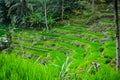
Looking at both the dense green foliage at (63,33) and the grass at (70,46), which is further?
the dense green foliage at (63,33)

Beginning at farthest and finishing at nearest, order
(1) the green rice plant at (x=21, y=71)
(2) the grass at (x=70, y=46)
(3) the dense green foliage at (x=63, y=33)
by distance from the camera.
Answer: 1. (3) the dense green foliage at (x=63, y=33)
2. (2) the grass at (x=70, y=46)
3. (1) the green rice plant at (x=21, y=71)

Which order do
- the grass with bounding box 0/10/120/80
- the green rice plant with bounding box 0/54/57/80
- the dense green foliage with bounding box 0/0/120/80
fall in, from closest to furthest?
the green rice plant with bounding box 0/54/57/80, the grass with bounding box 0/10/120/80, the dense green foliage with bounding box 0/0/120/80

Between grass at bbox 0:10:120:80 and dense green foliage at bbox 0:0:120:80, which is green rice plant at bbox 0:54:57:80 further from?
grass at bbox 0:10:120:80

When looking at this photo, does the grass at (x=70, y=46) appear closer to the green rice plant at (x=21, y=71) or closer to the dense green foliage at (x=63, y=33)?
the dense green foliage at (x=63, y=33)

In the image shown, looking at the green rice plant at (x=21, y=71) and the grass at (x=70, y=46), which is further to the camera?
the grass at (x=70, y=46)

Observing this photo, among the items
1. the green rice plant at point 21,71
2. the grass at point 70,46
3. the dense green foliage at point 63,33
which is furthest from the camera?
the dense green foliage at point 63,33

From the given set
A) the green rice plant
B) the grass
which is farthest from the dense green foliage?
the green rice plant

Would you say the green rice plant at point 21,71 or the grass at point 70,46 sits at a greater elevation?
the green rice plant at point 21,71

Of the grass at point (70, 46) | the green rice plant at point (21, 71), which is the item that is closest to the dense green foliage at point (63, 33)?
the grass at point (70, 46)

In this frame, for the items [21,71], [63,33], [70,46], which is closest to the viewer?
[21,71]

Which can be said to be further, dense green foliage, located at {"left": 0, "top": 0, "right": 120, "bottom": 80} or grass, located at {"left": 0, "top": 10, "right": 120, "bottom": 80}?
dense green foliage, located at {"left": 0, "top": 0, "right": 120, "bottom": 80}

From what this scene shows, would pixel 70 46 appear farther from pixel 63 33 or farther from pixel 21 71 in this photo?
pixel 21 71

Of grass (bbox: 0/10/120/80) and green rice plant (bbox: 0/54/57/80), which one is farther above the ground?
green rice plant (bbox: 0/54/57/80)

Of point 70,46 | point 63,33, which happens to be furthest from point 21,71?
point 63,33
